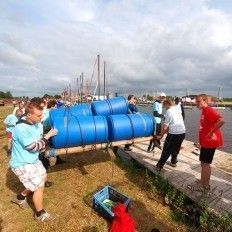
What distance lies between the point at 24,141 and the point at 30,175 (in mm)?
657

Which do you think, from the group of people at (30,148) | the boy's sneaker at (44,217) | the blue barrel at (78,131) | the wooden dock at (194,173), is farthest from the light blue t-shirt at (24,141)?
the wooden dock at (194,173)

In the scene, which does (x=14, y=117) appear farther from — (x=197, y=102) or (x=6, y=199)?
(x=197, y=102)

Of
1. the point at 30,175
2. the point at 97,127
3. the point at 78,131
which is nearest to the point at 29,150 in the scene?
the point at 30,175

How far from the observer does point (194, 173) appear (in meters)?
7.34

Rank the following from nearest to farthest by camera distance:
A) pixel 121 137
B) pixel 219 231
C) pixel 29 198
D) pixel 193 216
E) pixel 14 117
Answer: pixel 219 231
pixel 193 216
pixel 29 198
pixel 121 137
pixel 14 117

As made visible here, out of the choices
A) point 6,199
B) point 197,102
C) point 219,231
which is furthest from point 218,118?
point 6,199

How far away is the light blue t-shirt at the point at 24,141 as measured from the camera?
477cm

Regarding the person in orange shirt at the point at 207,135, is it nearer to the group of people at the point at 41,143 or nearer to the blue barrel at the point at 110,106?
the group of people at the point at 41,143

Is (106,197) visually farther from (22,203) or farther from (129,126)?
(129,126)

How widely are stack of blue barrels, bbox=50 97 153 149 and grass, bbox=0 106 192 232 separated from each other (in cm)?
115

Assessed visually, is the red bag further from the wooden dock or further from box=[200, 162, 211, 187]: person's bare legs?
box=[200, 162, 211, 187]: person's bare legs

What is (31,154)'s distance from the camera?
5.00m

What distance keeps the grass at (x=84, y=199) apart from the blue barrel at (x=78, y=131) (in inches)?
45.3

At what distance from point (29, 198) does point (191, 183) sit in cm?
367
